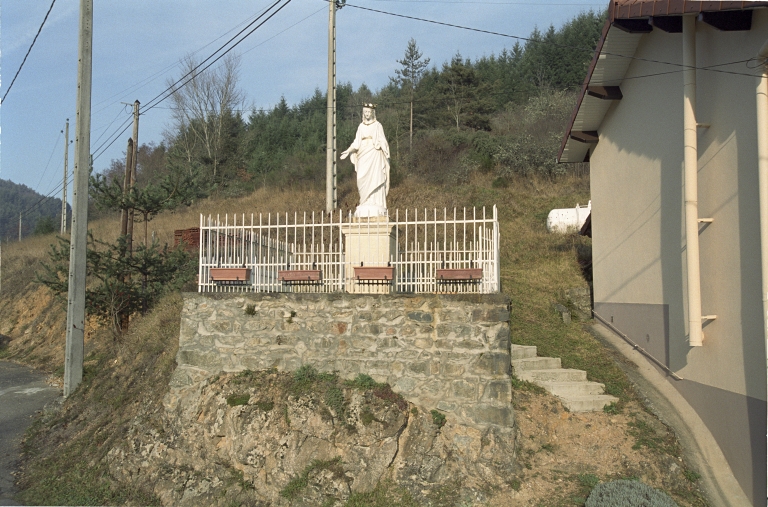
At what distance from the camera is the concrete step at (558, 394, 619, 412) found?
7.99m

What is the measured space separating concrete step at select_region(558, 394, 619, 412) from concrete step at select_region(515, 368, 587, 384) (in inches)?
19.6

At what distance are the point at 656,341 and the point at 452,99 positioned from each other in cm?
2603

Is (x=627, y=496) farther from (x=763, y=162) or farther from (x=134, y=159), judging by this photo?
(x=134, y=159)

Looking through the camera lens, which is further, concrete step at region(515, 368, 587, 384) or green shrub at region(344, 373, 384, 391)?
concrete step at region(515, 368, 587, 384)

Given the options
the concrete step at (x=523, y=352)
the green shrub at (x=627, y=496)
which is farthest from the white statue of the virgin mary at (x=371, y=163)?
the green shrub at (x=627, y=496)

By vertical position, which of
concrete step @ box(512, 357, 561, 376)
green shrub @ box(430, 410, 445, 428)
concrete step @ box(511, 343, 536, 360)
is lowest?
green shrub @ box(430, 410, 445, 428)

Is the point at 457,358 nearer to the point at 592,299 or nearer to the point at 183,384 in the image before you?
the point at 183,384

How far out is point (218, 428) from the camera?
26.1 ft

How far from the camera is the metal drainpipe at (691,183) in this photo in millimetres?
6797

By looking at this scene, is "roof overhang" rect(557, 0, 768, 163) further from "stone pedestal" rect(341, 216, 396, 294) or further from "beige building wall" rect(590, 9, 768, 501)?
"stone pedestal" rect(341, 216, 396, 294)

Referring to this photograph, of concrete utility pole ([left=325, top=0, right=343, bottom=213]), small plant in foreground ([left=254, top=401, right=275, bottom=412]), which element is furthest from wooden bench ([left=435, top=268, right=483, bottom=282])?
concrete utility pole ([left=325, top=0, right=343, bottom=213])

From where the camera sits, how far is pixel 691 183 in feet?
23.0

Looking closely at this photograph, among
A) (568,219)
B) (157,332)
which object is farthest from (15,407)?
(568,219)

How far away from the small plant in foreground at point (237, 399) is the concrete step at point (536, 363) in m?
3.79
